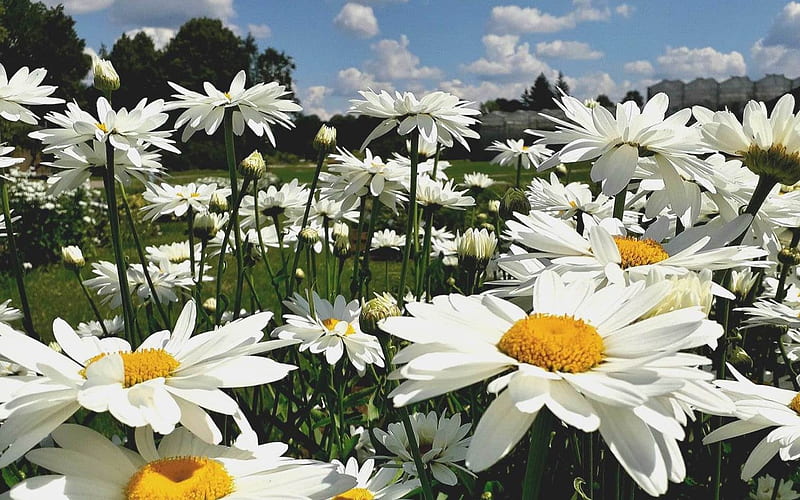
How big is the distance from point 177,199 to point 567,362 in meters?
2.23

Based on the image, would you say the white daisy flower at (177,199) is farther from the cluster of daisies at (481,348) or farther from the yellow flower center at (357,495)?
the yellow flower center at (357,495)

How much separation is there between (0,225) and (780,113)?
2172 millimetres

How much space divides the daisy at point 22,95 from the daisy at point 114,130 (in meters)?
0.12

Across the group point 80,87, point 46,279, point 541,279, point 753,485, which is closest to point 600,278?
point 541,279

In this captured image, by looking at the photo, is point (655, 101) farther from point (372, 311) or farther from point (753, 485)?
point (753, 485)

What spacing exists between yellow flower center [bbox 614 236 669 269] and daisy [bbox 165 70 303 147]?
1304 millimetres

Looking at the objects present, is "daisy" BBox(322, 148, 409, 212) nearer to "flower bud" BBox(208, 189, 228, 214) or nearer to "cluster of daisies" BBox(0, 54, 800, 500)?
"cluster of daisies" BBox(0, 54, 800, 500)

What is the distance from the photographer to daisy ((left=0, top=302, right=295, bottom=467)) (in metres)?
0.83

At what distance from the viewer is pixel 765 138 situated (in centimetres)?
137

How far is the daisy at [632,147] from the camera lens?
1447 millimetres

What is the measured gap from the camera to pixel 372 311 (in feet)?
4.27

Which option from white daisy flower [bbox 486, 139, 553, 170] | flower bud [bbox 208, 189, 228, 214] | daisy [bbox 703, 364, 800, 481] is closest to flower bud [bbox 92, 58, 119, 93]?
flower bud [bbox 208, 189, 228, 214]

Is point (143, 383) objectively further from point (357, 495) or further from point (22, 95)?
point (22, 95)

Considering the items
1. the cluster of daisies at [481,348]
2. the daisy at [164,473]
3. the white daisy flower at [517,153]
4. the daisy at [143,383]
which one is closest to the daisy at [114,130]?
the cluster of daisies at [481,348]
